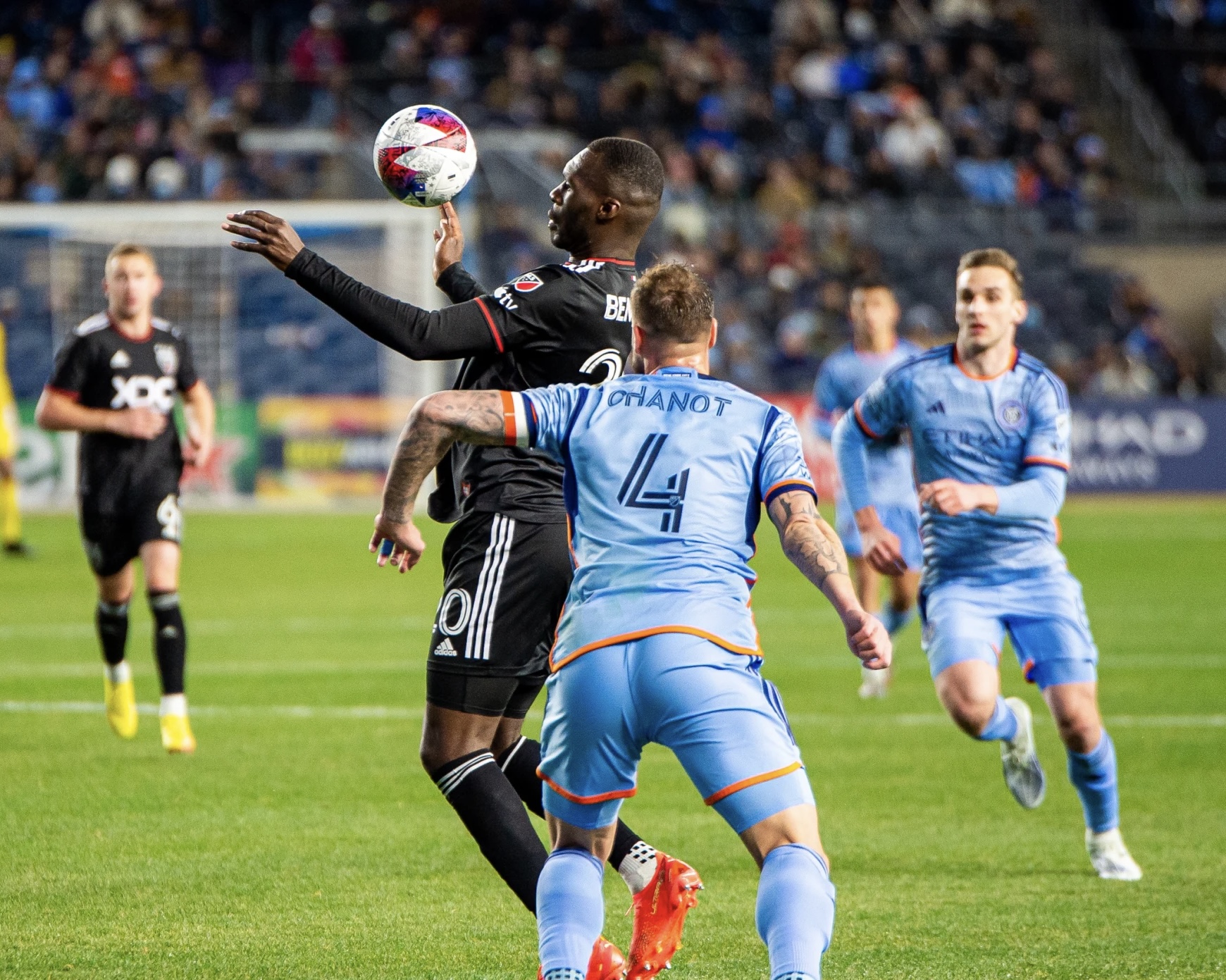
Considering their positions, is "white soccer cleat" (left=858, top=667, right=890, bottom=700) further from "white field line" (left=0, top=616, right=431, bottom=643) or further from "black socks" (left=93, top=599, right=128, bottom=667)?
"black socks" (left=93, top=599, right=128, bottom=667)

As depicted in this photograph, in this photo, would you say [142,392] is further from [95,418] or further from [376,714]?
[376,714]

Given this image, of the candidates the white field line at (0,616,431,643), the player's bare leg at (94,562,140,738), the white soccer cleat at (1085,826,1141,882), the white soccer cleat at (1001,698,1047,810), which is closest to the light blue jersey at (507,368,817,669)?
the white soccer cleat at (1085,826,1141,882)

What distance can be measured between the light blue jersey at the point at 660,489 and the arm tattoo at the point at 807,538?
4 centimetres

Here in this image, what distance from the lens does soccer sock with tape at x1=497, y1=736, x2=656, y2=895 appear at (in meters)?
5.33

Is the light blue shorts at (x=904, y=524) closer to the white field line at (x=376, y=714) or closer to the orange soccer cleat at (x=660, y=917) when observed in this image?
the white field line at (x=376, y=714)

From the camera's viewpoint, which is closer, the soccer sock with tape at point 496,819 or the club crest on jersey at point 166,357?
the soccer sock with tape at point 496,819

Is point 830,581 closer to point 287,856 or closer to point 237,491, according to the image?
point 287,856

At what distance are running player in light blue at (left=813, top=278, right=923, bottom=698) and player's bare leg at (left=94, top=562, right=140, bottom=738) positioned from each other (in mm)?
4600

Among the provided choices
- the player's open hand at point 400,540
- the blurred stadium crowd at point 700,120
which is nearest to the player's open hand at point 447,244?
the player's open hand at point 400,540

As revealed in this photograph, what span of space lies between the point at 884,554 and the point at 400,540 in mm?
2756

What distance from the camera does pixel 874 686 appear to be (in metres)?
10.9

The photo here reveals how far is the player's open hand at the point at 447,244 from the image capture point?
5.37m

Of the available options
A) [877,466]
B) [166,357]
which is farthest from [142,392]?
[877,466]

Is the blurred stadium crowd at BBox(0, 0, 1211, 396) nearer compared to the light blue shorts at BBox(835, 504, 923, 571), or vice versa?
the light blue shorts at BBox(835, 504, 923, 571)
